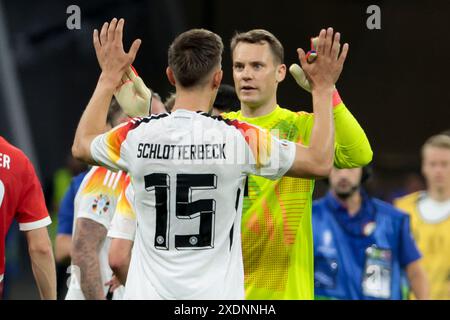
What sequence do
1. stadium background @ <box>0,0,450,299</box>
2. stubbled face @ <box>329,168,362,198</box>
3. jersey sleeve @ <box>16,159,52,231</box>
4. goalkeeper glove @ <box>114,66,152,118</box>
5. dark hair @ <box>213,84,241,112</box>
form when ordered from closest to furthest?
goalkeeper glove @ <box>114,66,152,118</box>, jersey sleeve @ <box>16,159,52,231</box>, dark hair @ <box>213,84,241,112</box>, stubbled face @ <box>329,168,362,198</box>, stadium background @ <box>0,0,450,299</box>

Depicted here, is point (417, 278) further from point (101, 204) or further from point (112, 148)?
point (112, 148)

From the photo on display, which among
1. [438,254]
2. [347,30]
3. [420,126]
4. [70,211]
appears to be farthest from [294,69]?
[420,126]

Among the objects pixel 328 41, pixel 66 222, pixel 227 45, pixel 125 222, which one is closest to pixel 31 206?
pixel 125 222

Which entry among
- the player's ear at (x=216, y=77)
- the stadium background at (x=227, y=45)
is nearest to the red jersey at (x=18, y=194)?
the player's ear at (x=216, y=77)

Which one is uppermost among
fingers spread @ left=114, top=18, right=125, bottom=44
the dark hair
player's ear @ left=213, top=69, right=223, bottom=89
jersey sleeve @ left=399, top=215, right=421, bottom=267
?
fingers spread @ left=114, top=18, right=125, bottom=44

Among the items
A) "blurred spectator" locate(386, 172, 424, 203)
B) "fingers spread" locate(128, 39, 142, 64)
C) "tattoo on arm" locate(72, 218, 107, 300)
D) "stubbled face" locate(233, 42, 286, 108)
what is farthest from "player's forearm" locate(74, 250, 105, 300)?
"blurred spectator" locate(386, 172, 424, 203)

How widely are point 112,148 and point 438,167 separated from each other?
4698mm

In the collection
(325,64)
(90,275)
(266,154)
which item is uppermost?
(325,64)

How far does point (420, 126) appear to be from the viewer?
16.2 meters

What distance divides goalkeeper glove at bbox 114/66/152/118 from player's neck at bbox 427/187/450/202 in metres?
4.34

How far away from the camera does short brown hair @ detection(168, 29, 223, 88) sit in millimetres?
4691

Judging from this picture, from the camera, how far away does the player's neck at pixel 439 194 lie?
29.0 ft

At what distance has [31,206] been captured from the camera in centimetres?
559

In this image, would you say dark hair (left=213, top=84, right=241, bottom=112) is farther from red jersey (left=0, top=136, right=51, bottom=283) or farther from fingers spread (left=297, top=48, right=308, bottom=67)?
fingers spread (left=297, top=48, right=308, bottom=67)
